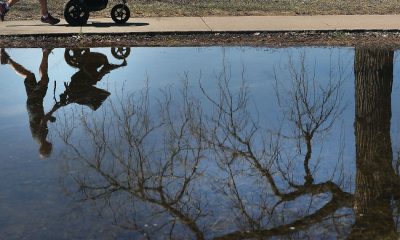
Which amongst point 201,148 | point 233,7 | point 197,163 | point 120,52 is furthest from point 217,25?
point 197,163

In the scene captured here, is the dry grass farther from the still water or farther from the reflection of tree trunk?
the reflection of tree trunk

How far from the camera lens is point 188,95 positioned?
25.7 ft

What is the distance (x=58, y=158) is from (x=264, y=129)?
2.14m

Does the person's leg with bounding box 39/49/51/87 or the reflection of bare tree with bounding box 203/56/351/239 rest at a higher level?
the person's leg with bounding box 39/49/51/87

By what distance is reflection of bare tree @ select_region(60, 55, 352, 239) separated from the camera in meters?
4.67

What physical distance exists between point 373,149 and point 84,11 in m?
7.77

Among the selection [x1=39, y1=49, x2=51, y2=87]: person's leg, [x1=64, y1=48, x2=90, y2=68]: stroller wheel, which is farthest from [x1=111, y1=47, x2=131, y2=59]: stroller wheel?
[x1=39, y1=49, x2=51, y2=87]: person's leg

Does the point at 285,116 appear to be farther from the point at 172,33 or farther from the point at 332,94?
the point at 172,33

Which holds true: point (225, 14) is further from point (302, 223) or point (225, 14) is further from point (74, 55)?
point (302, 223)

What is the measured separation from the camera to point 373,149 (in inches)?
234

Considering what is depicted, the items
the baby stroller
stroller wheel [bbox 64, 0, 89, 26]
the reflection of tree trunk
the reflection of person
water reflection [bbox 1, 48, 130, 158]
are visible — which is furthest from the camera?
stroller wheel [bbox 64, 0, 89, 26]

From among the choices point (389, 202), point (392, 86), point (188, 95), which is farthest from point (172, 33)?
point (389, 202)

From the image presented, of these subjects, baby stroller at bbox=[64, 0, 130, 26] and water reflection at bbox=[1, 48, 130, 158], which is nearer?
water reflection at bbox=[1, 48, 130, 158]

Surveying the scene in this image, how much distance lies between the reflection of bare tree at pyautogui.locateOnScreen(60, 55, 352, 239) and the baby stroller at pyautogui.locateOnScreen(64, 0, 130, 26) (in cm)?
471
